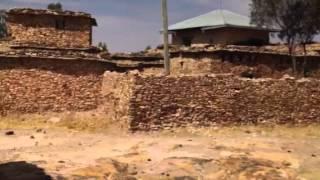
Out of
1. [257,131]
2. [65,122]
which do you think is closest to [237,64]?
[257,131]

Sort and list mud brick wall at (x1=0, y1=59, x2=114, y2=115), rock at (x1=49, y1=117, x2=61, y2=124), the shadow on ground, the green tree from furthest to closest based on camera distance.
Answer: the green tree
mud brick wall at (x1=0, y1=59, x2=114, y2=115)
rock at (x1=49, y1=117, x2=61, y2=124)
the shadow on ground

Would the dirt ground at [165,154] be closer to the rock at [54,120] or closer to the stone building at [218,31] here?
the rock at [54,120]

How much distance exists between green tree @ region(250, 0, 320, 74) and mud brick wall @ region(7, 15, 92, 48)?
942cm

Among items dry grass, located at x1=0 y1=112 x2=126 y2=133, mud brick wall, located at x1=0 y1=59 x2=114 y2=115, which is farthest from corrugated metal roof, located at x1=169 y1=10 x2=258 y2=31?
dry grass, located at x1=0 y1=112 x2=126 y2=133

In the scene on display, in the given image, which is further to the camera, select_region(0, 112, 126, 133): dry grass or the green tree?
the green tree

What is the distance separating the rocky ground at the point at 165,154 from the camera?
1462 centimetres

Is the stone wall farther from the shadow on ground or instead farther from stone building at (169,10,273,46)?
the shadow on ground

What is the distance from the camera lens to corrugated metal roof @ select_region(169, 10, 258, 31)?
33875 mm

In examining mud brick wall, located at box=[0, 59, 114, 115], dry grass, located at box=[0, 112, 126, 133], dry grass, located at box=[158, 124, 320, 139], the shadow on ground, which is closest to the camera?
→ the shadow on ground

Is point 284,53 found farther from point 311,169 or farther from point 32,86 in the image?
point 311,169

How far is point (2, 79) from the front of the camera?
80.9 feet

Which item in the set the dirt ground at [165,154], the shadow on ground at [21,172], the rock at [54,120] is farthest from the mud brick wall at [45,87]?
the shadow on ground at [21,172]

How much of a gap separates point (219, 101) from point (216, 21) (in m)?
14.3

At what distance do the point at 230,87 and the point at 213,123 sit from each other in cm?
137
